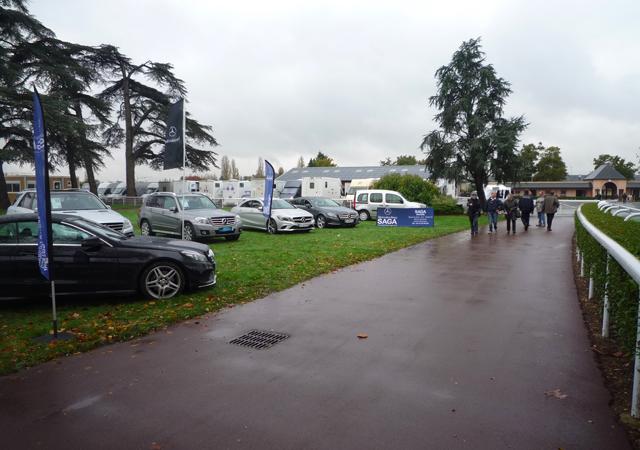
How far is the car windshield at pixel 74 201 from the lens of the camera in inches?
512

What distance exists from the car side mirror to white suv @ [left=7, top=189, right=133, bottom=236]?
5.52 metres

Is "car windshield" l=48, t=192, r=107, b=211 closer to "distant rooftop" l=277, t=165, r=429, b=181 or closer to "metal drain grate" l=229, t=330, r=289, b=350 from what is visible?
"metal drain grate" l=229, t=330, r=289, b=350

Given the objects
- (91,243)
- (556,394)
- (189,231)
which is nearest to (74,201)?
(189,231)

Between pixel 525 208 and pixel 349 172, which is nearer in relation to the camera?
pixel 525 208

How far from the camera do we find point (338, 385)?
4.07m

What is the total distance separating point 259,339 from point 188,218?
9.91 meters

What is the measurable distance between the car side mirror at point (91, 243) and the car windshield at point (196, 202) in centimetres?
859

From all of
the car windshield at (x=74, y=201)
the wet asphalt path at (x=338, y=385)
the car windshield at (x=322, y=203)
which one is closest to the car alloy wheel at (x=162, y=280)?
the wet asphalt path at (x=338, y=385)

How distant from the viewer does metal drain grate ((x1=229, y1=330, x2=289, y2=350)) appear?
5199 millimetres

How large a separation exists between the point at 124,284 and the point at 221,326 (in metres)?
1.97

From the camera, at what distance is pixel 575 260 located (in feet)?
37.0

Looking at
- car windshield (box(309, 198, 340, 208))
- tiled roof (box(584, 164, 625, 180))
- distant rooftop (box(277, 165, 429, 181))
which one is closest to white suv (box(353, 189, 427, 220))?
car windshield (box(309, 198, 340, 208))

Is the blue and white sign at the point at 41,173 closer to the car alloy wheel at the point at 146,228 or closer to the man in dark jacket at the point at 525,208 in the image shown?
the car alloy wheel at the point at 146,228

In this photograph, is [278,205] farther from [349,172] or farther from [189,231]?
[349,172]
